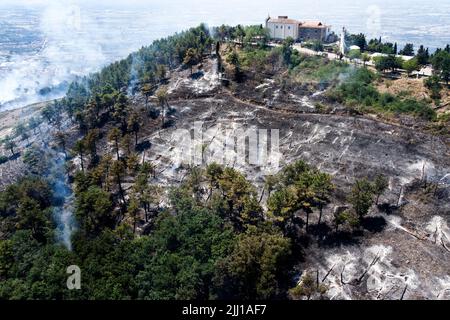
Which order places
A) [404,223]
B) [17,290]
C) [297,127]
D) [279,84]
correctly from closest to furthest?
[17,290], [404,223], [297,127], [279,84]

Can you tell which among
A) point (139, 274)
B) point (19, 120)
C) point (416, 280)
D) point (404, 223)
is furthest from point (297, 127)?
point (19, 120)

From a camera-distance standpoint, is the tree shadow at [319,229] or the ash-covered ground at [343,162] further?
the tree shadow at [319,229]

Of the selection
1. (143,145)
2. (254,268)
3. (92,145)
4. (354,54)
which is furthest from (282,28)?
(254,268)

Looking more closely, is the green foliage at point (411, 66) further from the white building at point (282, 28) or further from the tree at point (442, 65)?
the white building at point (282, 28)

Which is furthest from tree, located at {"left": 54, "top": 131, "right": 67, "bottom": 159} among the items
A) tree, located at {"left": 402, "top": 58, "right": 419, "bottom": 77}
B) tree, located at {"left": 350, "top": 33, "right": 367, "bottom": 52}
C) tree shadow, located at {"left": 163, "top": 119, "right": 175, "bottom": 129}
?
tree, located at {"left": 350, "top": 33, "right": 367, "bottom": 52}

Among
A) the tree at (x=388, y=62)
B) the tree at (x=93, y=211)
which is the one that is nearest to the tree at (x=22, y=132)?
the tree at (x=93, y=211)

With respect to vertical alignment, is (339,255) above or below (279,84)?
below

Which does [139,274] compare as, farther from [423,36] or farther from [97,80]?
[423,36]
